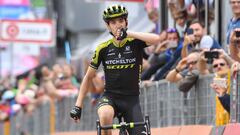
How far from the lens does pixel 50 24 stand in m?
30.3

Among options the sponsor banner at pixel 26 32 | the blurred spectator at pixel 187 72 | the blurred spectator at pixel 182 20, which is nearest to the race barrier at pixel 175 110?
the blurred spectator at pixel 187 72

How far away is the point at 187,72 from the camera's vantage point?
51.5ft

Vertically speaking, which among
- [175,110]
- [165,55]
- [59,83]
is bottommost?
[175,110]

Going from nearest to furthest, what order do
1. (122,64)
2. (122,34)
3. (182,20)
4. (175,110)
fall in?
1. (122,34)
2. (122,64)
3. (175,110)
4. (182,20)

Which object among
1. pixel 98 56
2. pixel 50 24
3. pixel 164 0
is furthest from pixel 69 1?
pixel 98 56

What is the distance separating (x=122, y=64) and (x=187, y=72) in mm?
3027

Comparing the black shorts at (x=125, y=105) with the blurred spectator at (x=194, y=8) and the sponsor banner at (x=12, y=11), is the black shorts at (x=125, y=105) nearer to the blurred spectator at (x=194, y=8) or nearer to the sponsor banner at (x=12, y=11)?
the blurred spectator at (x=194, y=8)

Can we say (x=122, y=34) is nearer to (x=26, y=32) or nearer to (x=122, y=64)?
(x=122, y=64)

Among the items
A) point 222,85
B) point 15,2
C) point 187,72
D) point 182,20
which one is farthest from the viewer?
point 15,2

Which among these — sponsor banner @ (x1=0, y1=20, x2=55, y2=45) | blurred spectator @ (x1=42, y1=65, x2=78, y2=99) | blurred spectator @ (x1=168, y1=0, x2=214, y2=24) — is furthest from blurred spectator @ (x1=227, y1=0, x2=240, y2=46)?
sponsor banner @ (x1=0, y1=20, x2=55, y2=45)

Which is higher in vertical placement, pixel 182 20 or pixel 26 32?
→ pixel 182 20

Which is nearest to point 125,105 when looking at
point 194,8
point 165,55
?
point 165,55

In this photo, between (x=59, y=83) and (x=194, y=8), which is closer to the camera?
(x=194, y=8)

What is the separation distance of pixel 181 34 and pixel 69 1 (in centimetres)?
3728
